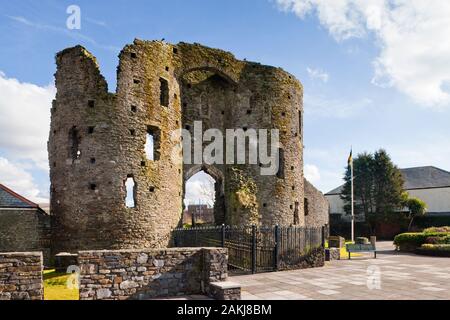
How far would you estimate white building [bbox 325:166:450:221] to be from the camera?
43.6m

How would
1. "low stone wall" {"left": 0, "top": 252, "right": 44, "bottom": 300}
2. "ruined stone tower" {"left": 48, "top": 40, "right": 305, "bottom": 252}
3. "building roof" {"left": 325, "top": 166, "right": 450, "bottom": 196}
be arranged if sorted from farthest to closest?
1. "building roof" {"left": 325, "top": 166, "right": 450, "bottom": 196}
2. "ruined stone tower" {"left": 48, "top": 40, "right": 305, "bottom": 252}
3. "low stone wall" {"left": 0, "top": 252, "right": 44, "bottom": 300}

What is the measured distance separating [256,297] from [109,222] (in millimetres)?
9601

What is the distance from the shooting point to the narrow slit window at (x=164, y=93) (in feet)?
64.2

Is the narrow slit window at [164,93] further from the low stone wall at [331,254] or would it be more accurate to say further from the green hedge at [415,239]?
the green hedge at [415,239]

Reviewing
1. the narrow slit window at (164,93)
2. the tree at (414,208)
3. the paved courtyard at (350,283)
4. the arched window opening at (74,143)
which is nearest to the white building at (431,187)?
the tree at (414,208)

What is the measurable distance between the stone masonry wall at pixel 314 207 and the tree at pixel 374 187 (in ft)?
33.2

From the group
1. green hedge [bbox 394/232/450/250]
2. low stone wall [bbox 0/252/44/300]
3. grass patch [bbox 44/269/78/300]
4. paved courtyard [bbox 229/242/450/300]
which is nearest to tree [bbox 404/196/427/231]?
green hedge [bbox 394/232/450/250]

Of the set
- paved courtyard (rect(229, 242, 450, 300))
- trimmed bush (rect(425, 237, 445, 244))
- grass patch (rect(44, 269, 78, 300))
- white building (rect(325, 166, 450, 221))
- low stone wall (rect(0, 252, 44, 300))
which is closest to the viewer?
low stone wall (rect(0, 252, 44, 300))

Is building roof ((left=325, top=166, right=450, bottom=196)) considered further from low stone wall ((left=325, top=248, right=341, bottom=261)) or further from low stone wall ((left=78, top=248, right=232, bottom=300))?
low stone wall ((left=78, top=248, right=232, bottom=300))

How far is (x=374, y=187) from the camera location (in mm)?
43250

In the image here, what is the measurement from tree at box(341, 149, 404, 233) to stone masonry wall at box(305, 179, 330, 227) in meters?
10.1
